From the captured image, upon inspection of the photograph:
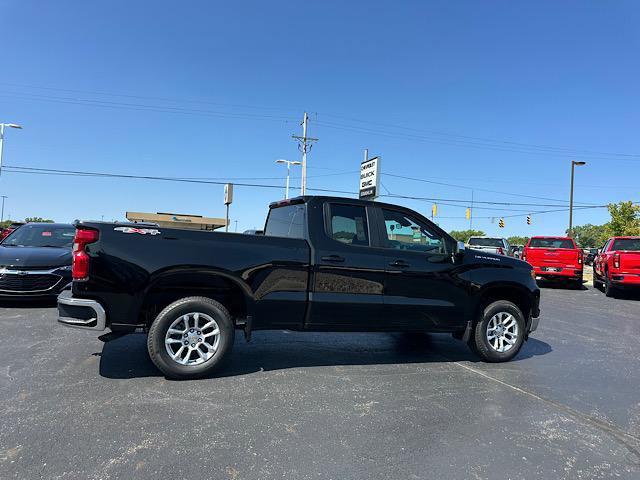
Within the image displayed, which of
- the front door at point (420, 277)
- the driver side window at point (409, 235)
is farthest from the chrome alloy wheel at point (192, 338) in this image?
the driver side window at point (409, 235)

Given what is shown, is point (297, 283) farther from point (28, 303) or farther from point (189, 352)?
point (28, 303)

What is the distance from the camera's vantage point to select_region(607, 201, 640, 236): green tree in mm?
35312

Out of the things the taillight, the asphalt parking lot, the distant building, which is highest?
the distant building

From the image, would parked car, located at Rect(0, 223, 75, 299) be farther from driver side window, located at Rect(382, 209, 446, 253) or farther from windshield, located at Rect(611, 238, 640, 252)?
windshield, located at Rect(611, 238, 640, 252)

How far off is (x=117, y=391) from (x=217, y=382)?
91 cm

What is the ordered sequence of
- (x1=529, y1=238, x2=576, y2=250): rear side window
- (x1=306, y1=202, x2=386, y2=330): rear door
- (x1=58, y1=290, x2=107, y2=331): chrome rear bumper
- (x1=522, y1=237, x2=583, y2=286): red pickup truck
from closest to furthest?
(x1=58, y1=290, x2=107, y2=331): chrome rear bumper < (x1=306, y1=202, x2=386, y2=330): rear door < (x1=522, y1=237, x2=583, y2=286): red pickup truck < (x1=529, y1=238, x2=576, y2=250): rear side window

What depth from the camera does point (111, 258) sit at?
4223mm

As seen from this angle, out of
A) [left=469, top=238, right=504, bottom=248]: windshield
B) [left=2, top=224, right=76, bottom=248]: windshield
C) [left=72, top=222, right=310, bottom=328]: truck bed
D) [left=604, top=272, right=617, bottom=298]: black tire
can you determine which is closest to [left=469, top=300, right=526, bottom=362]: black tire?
[left=72, top=222, right=310, bottom=328]: truck bed

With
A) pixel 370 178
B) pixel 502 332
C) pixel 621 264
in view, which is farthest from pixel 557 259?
pixel 502 332

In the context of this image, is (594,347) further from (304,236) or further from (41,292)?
(41,292)

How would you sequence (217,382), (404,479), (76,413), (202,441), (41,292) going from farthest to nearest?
(41,292) → (217,382) → (76,413) → (202,441) → (404,479)

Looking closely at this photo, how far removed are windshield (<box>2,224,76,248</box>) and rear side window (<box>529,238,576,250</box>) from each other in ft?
50.0

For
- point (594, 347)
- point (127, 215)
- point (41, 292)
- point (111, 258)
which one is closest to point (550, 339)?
point (594, 347)

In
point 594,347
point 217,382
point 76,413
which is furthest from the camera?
point 594,347
